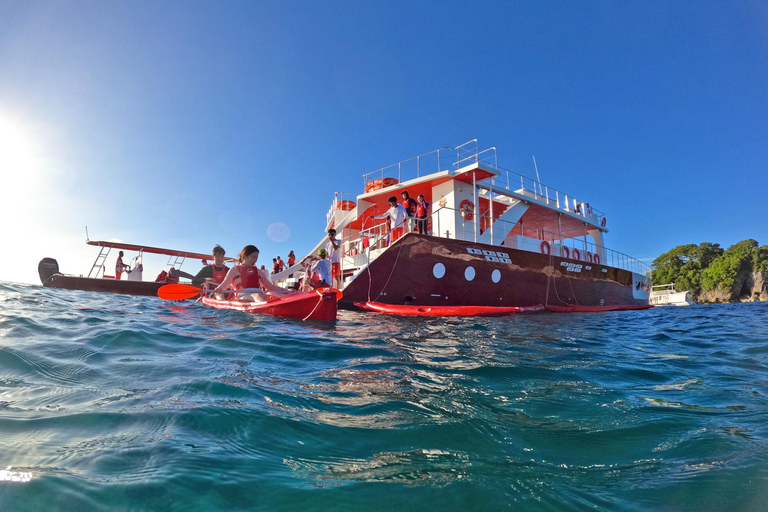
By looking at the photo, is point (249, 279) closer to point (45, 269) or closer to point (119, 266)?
point (119, 266)

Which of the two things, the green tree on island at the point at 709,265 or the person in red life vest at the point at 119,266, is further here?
the green tree on island at the point at 709,265

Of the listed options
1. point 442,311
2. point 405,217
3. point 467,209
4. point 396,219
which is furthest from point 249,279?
point 467,209

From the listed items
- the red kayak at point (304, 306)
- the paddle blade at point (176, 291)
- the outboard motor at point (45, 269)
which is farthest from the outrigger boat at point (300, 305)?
the outboard motor at point (45, 269)

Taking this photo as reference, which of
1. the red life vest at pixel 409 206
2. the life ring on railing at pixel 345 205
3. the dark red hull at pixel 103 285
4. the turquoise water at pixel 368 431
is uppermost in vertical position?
the life ring on railing at pixel 345 205

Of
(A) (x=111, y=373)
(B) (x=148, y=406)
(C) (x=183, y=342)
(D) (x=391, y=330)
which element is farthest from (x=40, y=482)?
(D) (x=391, y=330)

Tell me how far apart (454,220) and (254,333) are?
813 cm

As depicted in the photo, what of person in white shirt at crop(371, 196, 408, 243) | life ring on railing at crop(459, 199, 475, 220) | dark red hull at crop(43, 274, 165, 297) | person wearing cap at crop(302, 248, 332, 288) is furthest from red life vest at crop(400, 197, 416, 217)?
dark red hull at crop(43, 274, 165, 297)

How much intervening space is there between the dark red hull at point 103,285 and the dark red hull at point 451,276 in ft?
38.2

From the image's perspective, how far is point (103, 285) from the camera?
54.7 feet

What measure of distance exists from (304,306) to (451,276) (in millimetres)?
4459

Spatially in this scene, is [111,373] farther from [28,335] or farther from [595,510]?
[595,510]

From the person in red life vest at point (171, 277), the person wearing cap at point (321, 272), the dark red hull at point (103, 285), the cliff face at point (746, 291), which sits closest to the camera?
the person wearing cap at point (321, 272)

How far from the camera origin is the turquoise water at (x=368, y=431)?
1.31 metres

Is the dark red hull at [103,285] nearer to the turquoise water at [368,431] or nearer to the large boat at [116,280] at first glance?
the large boat at [116,280]
